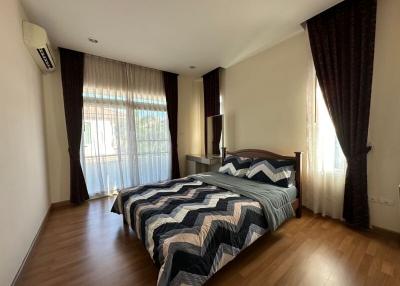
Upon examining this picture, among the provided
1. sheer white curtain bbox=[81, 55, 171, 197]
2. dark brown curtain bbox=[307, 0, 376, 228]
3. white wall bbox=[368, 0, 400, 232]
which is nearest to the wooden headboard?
dark brown curtain bbox=[307, 0, 376, 228]

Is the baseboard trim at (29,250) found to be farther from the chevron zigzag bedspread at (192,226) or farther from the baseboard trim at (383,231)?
the baseboard trim at (383,231)

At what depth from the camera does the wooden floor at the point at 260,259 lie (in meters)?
1.57

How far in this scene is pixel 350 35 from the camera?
7.18 ft

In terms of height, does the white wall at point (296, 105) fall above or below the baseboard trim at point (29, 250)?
above

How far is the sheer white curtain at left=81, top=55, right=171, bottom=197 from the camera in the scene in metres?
3.52

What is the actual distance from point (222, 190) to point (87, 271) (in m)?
1.61

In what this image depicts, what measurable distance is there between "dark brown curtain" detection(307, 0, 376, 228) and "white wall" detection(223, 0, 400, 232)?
0.33ft

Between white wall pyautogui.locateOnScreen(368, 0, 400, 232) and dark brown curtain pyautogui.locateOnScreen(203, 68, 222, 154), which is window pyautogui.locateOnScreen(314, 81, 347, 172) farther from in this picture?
dark brown curtain pyautogui.locateOnScreen(203, 68, 222, 154)

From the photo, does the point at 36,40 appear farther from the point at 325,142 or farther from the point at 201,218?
the point at 325,142

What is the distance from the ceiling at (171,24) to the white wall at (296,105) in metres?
0.39

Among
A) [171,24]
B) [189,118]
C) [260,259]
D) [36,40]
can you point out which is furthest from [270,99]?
[36,40]

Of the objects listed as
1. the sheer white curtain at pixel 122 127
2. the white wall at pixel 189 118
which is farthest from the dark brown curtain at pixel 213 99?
the sheer white curtain at pixel 122 127

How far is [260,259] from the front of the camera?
5.94 feet

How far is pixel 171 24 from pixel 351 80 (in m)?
2.38
